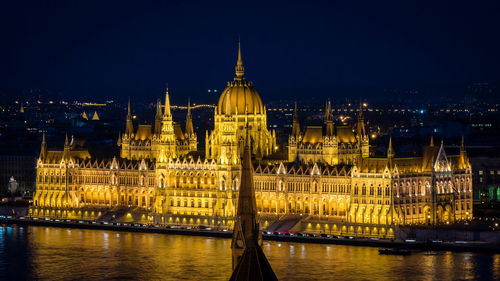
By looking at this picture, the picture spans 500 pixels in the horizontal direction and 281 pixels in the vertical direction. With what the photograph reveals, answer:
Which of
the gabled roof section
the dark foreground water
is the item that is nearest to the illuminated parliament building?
the gabled roof section

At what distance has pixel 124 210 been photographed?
558 ft

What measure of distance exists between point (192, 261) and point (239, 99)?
3517 centimetres

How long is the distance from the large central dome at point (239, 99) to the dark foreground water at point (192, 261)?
1824cm

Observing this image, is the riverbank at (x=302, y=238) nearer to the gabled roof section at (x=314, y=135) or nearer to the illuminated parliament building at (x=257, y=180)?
the illuminated parliament building at (x=257, y=180)

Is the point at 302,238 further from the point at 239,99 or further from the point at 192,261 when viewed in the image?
the point at 239,99

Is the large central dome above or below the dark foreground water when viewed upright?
above

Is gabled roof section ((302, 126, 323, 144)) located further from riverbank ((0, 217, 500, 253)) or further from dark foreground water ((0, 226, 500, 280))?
dark foreground water ((0, 226, 500, 280))

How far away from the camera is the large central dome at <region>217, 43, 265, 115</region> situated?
16625 centimetres

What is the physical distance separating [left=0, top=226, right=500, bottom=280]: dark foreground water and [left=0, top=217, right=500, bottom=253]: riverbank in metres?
1.96

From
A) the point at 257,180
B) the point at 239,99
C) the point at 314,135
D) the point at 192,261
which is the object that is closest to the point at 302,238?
the point at 257,180

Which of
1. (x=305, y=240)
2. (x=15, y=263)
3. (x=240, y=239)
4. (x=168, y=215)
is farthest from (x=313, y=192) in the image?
(x=240, y=239)

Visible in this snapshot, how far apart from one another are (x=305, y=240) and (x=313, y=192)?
825 centimetres

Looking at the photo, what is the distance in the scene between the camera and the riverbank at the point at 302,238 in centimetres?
14200

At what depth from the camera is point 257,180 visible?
161 m
